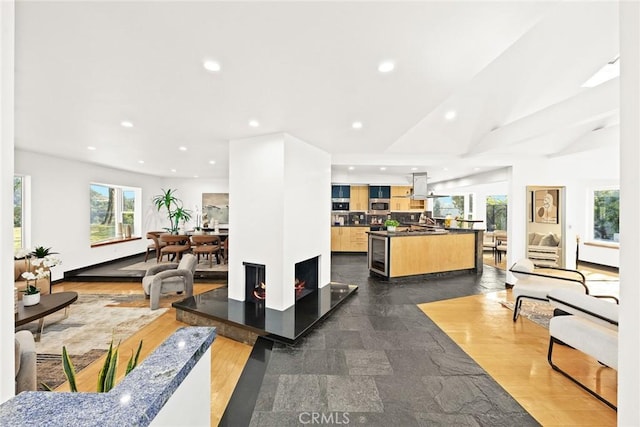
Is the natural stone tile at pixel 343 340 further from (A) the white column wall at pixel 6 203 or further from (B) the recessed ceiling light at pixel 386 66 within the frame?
(B) the recessed ceiling light at pixel 386 66

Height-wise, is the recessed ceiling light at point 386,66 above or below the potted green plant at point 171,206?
above

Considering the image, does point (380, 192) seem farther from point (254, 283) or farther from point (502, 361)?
point (502, 361)

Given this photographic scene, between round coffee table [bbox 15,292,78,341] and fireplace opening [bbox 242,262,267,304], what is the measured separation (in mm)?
2157

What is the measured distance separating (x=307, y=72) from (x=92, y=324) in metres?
4.28

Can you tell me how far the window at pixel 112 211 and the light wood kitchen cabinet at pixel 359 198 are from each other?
6.88 meters

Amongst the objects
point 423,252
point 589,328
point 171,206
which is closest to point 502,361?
point 589,328

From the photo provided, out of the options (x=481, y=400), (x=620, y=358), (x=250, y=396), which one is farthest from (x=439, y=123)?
(x=250, y=396)

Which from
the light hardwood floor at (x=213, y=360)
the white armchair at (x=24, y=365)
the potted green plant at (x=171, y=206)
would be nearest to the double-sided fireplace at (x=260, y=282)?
the light hardwood floor at (x=213, y=360)

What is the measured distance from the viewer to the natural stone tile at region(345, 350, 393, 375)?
240 centimetres

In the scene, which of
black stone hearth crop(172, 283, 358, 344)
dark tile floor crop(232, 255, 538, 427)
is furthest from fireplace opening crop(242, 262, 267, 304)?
dark tile floor crop(232, 255, 538, 427)

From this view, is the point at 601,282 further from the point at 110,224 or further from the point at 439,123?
the point at 110,224

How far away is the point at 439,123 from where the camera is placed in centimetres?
443

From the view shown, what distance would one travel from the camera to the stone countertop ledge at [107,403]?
63 centimetres

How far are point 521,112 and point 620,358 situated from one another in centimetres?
486
